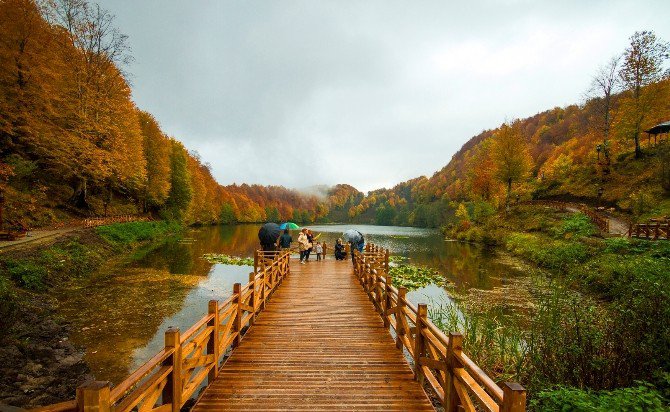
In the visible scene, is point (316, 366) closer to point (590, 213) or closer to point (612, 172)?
point (590, 213)

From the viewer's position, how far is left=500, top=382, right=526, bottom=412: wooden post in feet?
8.37

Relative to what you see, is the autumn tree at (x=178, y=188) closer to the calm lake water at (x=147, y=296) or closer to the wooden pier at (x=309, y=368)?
the calm lake water at (x=147, y=296)

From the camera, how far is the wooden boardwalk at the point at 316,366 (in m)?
4.36

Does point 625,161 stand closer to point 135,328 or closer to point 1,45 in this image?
point 135,328

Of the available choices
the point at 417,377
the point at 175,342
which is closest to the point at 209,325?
the point at 175,342

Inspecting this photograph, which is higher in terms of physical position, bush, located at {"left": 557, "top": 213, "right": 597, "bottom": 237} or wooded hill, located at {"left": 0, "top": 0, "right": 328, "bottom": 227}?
wooded hill, located at {"left": 0, "top": 0, "right": 328, "bottom": 227}

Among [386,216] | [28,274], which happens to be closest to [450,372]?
[28,274]

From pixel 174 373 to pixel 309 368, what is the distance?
2346 millimetres

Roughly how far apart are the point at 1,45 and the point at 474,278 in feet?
106

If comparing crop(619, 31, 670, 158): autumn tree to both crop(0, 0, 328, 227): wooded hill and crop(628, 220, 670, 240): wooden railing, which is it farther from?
crop(0, 0, 328, 227): wooded hill

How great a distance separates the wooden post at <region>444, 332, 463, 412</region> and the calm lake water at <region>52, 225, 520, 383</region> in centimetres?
719

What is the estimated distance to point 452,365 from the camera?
12.7ft

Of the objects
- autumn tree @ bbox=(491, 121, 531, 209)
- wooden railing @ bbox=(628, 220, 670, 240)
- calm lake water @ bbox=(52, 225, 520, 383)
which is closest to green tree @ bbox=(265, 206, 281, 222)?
autumn tree @ bbox=(491, 121, 531, 209)

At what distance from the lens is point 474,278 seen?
17.8 m
